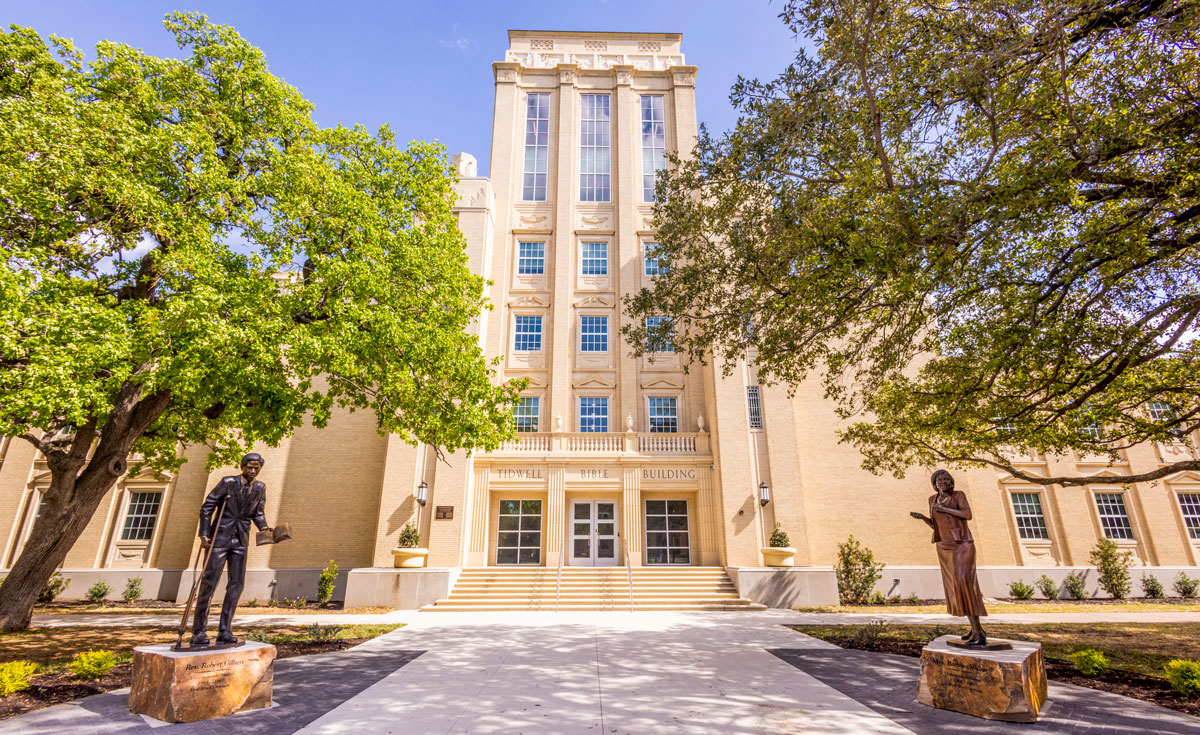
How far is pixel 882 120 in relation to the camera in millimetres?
8734

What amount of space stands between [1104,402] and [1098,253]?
183 inches

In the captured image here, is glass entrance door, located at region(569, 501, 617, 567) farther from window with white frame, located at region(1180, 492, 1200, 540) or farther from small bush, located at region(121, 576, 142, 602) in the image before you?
window with white frame, located at region(1180, 492, 1200, 540)

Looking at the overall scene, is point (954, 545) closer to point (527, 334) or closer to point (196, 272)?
point (196, 272)

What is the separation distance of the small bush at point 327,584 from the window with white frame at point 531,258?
13.7m

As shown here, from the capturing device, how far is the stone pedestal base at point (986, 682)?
5473 mm

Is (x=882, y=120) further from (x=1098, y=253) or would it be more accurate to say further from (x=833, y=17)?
(x=1098, y=253)

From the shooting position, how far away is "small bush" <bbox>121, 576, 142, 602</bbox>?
60.3 feet

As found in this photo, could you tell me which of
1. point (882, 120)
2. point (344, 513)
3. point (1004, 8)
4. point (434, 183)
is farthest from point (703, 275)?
point (344, 513)

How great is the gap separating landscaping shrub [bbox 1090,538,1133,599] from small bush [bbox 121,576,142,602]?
34.3m

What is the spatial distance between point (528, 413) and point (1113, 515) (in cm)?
2307

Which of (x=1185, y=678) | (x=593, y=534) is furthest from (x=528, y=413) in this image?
(x=1185, y=678)

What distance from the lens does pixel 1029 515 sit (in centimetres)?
2002

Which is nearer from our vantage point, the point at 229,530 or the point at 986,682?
the point at 986,682

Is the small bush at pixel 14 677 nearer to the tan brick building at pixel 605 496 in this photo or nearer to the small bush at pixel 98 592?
the tan brick building at pixel 605 496
